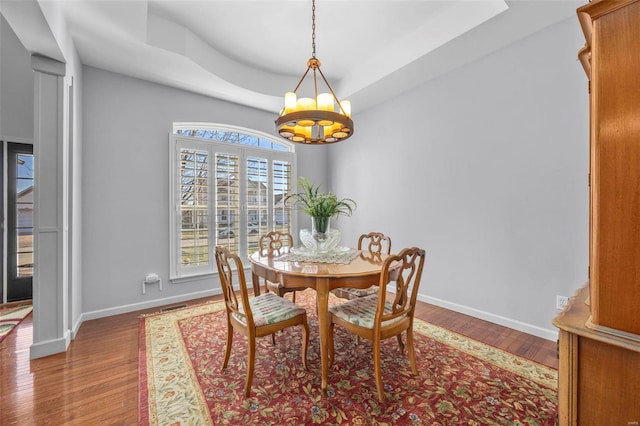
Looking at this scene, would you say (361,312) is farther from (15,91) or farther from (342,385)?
(15,91)

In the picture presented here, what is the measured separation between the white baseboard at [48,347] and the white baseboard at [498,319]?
3.74 metres

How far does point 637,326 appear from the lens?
2.71 ft

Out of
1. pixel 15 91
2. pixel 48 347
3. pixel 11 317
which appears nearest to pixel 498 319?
pixel 48 347

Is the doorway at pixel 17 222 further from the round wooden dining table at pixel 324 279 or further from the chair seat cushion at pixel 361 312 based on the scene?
the chair seat cushion at pixel 361 312

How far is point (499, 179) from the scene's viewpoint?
2.82 m

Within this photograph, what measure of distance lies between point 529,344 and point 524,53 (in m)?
2.74

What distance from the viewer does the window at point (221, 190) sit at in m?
3.56

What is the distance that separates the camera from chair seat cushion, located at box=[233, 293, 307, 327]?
1844mm

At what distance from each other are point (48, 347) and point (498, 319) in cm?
417

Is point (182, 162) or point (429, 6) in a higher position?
point (429, 6)

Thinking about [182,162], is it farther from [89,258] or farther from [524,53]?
[524,53]

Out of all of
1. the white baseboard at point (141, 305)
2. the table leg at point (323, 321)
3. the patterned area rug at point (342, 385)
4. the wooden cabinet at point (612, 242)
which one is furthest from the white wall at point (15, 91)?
the wooden cabinet at point (612, 242)

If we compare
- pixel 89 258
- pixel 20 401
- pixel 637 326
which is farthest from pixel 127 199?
pixel 637 326

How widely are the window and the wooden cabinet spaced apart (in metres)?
3.64
